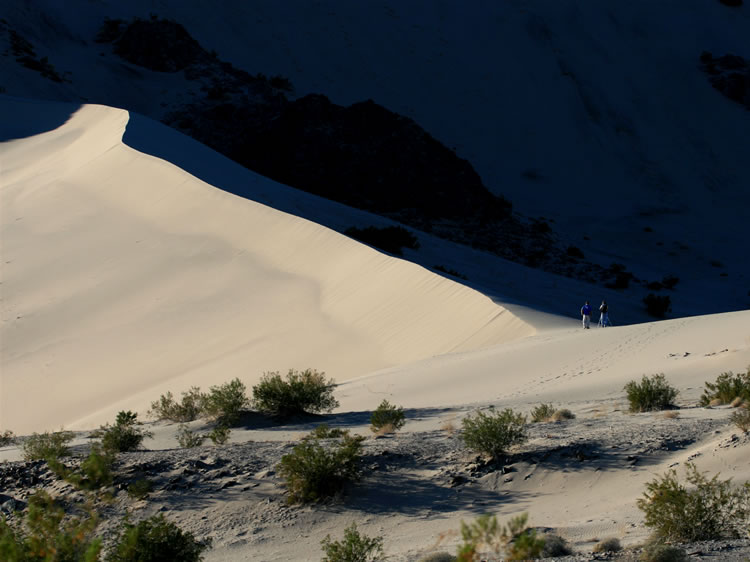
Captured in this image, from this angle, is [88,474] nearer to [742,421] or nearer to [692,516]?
[692,516]

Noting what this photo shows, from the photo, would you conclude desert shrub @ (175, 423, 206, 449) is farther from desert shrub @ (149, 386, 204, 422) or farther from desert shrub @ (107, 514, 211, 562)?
desert shrub @ (107, 514, 211, 562)

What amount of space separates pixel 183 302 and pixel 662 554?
13.1 metres

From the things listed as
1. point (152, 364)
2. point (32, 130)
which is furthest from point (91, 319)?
point (32, 130)

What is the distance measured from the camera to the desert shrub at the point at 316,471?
19.7 ft

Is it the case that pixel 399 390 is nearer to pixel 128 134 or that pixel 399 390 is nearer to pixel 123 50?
pixel 128 134

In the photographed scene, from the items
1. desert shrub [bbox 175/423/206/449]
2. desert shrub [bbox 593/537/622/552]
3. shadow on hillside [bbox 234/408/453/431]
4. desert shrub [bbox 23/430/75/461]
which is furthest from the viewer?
shadow on hillside [bbox 234/408/453/431]

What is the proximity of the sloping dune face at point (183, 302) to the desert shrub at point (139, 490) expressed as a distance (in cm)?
553

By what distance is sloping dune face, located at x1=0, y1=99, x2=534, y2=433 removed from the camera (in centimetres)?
1330

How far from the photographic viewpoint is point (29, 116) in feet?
111

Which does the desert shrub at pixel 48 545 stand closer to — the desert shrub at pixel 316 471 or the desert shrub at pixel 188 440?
the desert shrub at pixel 316 471

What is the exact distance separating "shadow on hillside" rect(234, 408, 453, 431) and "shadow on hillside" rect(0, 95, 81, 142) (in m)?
26.2

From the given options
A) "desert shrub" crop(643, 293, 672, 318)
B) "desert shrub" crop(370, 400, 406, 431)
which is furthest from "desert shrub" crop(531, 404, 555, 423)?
"desert shrub" crop(643, 293, 672, 318)

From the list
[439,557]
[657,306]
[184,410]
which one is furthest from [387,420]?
[657,306]

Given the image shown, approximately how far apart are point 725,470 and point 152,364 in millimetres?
9872
